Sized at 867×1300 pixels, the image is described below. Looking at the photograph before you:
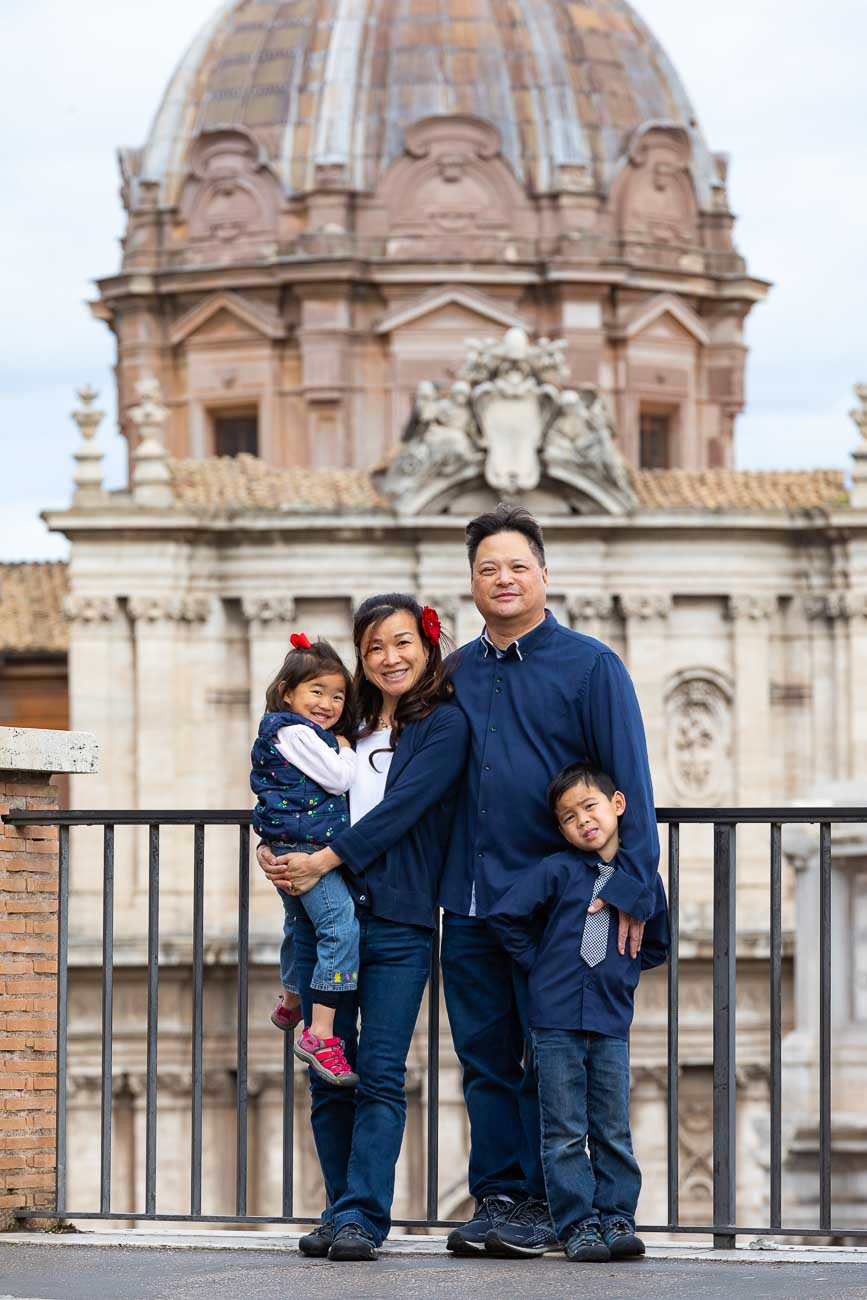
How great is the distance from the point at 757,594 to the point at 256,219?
13215 millimetres

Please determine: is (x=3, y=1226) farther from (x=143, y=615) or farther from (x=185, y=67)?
(x=185, y=67)

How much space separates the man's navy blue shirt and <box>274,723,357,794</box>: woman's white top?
0.39 meters

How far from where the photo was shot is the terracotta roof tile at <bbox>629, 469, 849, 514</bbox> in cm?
4181

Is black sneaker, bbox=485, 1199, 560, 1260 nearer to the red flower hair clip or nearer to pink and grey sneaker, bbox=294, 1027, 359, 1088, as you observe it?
pink and grey sneaker, bbox=294, 1027, 359, 1088

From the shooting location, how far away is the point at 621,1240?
358 inches

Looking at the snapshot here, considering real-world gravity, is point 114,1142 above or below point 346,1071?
below

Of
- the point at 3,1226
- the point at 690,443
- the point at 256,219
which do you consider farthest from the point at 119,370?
the point at 3,1226

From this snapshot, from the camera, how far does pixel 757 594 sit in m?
41.7

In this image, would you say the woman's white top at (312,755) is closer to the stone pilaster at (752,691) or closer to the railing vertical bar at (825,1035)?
the railing vertical bar at (825,1035)

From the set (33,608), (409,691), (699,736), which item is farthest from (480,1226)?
(33,608)

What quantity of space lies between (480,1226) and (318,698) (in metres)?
1.70

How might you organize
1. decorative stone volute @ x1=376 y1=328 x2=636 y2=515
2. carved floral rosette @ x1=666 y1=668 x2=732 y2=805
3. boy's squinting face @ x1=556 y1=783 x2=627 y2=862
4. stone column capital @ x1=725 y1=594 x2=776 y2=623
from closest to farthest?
1. boy's squinting face @ x1=556 y1=783 x2=627 y2=862
2. decorative stone volute @ x1=376 y1=328 x2=636 y2=515
3. carved floral rosette @ x1=666 y1=668 x2=732 y2=805
4. stone column capital @ x1=725 y1=594 x2=776 y2=623

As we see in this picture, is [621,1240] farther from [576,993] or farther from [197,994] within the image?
[197,994]

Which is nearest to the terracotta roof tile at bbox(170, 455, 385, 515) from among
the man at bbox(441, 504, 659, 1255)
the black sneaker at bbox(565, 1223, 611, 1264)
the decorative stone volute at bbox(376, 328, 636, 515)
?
the decorative stone volute at bbox(376, 328, 636, 515)
